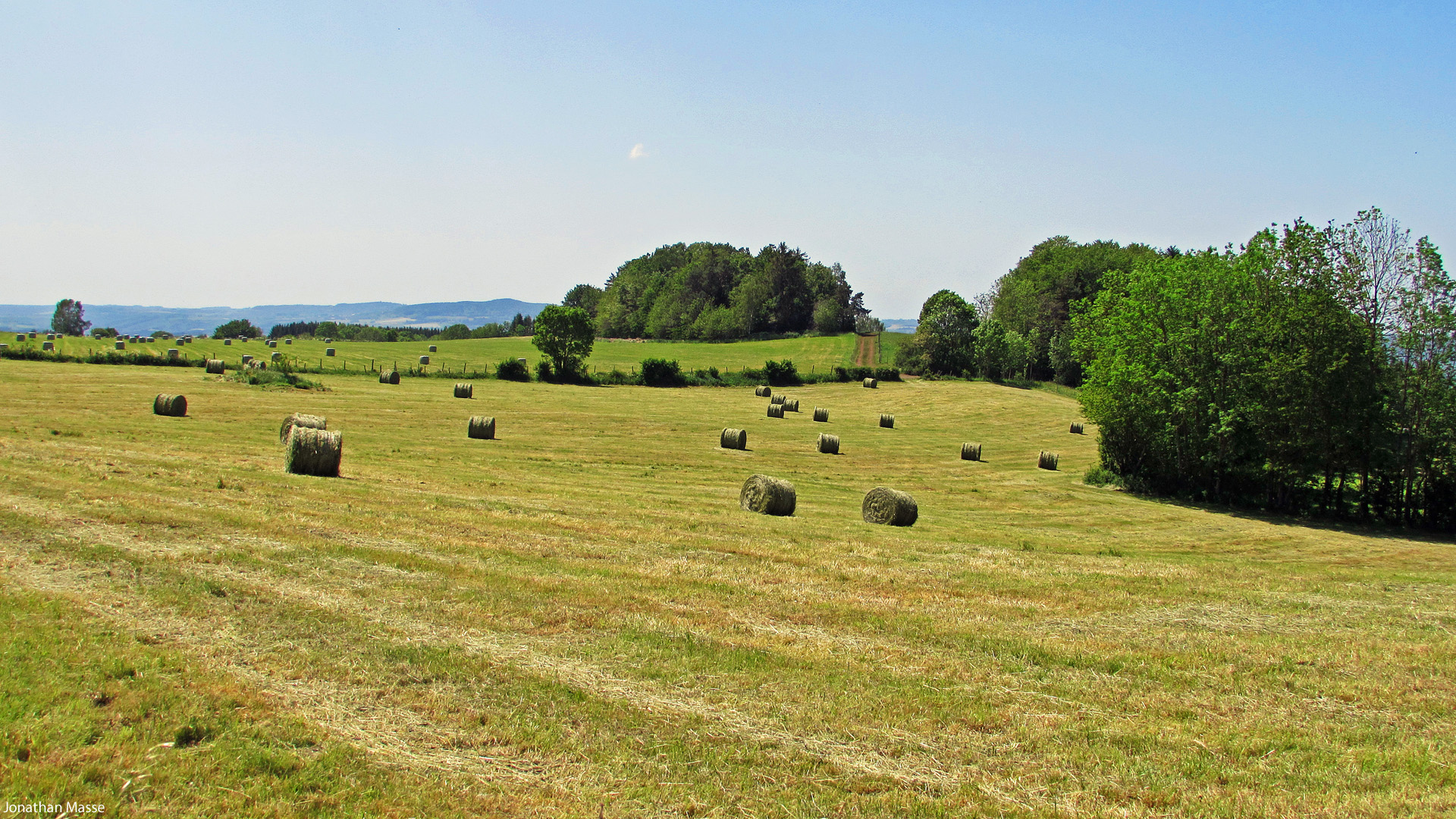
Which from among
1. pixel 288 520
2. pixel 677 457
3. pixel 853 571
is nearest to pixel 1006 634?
pixel 853 571

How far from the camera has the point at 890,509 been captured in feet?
70.7

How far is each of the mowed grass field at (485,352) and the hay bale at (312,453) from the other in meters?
51.2

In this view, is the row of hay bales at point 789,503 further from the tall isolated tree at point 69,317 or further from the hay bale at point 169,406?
the tall isolated tree at point 69,317

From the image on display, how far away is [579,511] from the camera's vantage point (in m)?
18.0

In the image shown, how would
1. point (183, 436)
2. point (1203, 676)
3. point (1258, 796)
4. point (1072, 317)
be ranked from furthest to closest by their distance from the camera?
1. point (1072, 317)
2. point (183, 436)
3. point (1203, 676)
4. point (1258, 796)

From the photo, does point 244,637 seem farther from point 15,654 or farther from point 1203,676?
point 1203,676

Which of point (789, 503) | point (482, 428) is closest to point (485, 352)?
point (482, 428)

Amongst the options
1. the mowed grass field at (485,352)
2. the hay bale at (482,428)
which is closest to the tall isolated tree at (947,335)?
the mowed grass field at (485,352)

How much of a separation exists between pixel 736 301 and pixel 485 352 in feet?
163

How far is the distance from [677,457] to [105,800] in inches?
1121

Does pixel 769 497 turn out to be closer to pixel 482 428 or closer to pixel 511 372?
pixel 482 428

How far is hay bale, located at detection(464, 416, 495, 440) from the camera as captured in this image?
35906mm

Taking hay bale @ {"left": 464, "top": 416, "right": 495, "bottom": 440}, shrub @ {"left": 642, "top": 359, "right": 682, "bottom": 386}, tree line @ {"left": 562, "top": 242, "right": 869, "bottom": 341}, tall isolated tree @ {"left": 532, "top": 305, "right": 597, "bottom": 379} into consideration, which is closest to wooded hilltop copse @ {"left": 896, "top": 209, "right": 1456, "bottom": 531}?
hay bale @ {"left": 464, "top": 416, "right": 495, "bottom": 440}

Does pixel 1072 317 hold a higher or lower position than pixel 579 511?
higher
